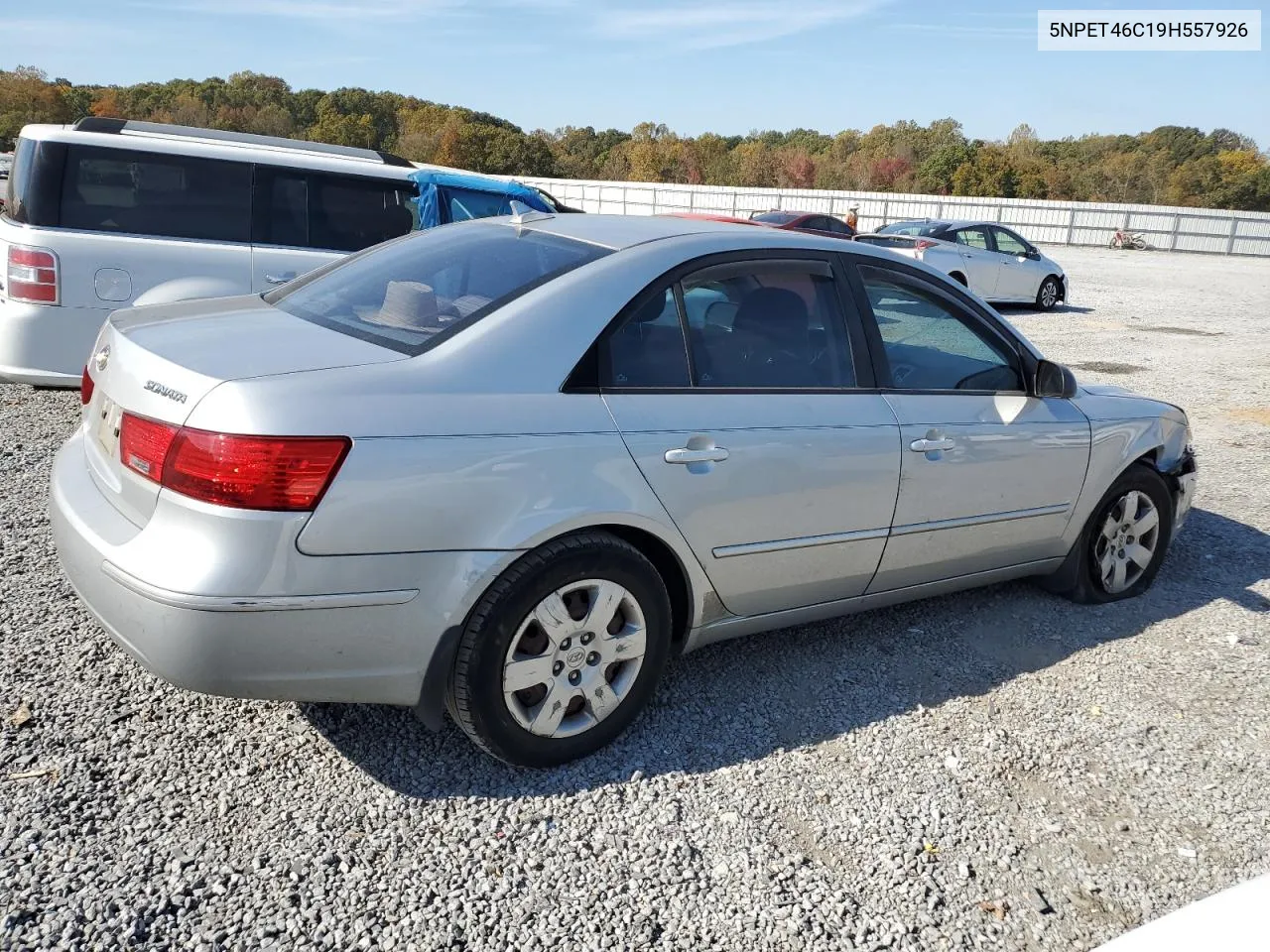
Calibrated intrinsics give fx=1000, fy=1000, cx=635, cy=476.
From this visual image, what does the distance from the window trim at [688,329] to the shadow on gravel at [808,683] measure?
111 cm

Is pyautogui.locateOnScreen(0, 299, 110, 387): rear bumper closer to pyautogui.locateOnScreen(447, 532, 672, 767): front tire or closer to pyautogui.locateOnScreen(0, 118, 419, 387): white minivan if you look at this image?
pyautogui.locateOnScreen(0, 118, 419, 387): white minivan

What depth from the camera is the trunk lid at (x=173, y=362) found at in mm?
2635

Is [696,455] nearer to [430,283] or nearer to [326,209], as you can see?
[430,283]

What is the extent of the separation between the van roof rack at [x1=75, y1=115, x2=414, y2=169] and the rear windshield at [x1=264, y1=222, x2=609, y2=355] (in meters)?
3.96

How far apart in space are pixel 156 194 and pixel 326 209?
1107 mm

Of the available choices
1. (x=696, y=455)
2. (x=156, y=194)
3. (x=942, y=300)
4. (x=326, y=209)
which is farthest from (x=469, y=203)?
(x=696, y=455)

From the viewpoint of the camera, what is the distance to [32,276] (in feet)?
19.4

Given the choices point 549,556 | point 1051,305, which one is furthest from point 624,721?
point 1051,305

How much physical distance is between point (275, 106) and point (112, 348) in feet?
253

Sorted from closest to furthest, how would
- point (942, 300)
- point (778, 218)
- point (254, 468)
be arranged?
point (254, 468) < point (942, 300) < point (778, 218)

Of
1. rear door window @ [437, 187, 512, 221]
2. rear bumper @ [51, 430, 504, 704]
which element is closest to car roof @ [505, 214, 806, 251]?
rear bumper @ [51, 430, 504, 704]

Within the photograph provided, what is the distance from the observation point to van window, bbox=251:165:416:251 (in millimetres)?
6773

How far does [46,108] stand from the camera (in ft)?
166

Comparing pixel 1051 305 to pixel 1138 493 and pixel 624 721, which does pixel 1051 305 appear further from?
pixel 624 721
